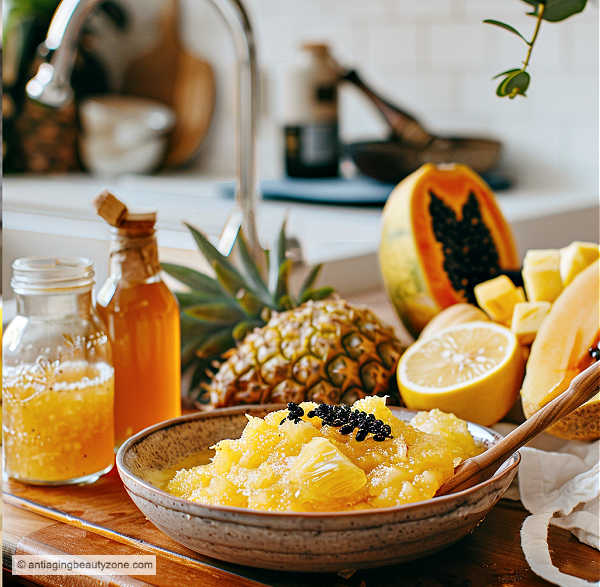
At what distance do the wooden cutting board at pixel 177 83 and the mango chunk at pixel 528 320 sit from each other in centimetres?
187

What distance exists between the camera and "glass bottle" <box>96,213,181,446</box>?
0.86 m

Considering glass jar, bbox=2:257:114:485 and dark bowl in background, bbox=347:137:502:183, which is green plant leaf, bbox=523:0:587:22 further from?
dark bowl in background, bbox=347:137:502:183

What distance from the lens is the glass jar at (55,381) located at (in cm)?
78

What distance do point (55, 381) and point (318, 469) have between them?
0.31 metres

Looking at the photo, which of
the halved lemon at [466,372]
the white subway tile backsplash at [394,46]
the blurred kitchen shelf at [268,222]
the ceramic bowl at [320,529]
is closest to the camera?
the ceramic bowl at [320,529]

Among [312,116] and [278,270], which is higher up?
[312,116]

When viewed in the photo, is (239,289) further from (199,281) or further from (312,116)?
(312,116)

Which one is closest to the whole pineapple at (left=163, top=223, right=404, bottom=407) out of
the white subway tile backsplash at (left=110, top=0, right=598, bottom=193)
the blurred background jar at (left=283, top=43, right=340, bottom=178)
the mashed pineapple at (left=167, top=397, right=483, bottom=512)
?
the mashed pineapple at (left=167, top=397, right=483, bottom=512)

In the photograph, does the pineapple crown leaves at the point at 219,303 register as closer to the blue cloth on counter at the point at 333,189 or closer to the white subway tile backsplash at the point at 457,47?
the blue cloth on counter at the point at 333,189

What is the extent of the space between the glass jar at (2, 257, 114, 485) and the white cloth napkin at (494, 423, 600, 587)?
14.7 inches

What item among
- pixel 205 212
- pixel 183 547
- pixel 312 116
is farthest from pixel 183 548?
pixel 312 116

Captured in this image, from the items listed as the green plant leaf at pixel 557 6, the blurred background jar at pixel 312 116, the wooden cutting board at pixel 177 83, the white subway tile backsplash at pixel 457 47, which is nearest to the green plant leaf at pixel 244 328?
the green plant leaf at pixel 557 6

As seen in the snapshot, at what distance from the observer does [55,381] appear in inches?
31.0

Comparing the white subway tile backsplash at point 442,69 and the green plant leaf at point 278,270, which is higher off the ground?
the white subway tile backsplash at point 442,69
